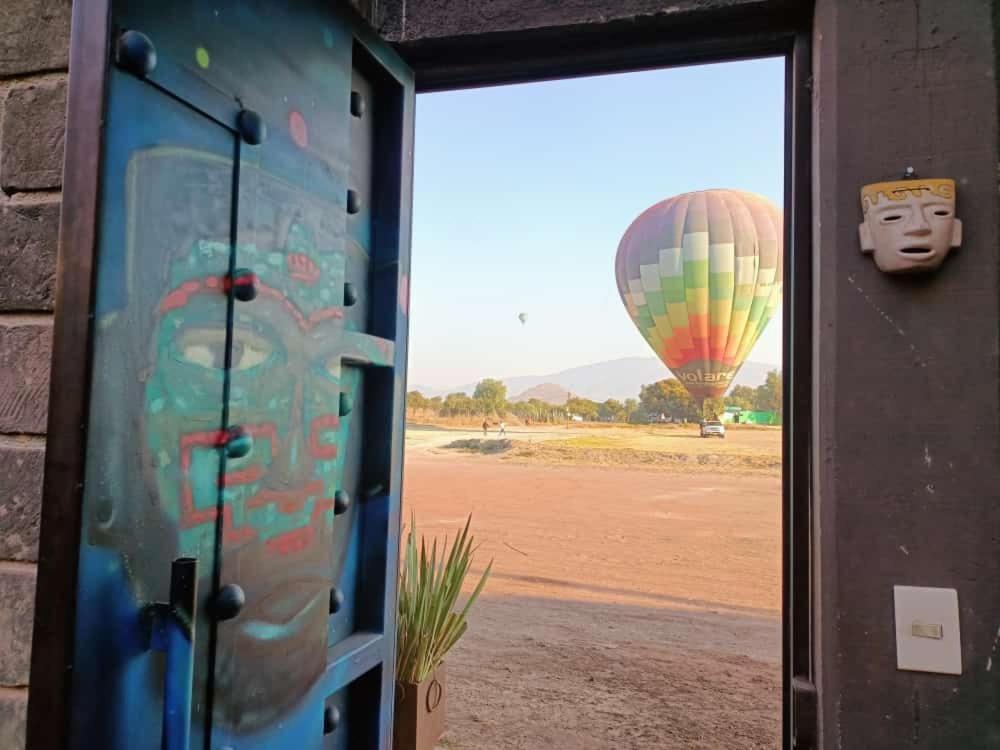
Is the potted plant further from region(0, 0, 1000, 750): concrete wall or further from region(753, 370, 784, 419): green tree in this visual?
region(753, 370, 784, 419): green tree

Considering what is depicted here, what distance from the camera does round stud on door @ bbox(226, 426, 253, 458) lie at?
104 cm

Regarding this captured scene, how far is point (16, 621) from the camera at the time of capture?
2.91ft

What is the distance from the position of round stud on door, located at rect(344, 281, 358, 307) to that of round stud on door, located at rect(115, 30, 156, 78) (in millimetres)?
670

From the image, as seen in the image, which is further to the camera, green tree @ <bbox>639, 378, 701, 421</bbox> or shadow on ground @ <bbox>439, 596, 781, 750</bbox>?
green tree @ <bbox>639, 378, 701, 421</bbox>

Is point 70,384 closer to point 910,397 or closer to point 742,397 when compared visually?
point 910,397

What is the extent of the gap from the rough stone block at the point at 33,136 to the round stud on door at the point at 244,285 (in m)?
0.26

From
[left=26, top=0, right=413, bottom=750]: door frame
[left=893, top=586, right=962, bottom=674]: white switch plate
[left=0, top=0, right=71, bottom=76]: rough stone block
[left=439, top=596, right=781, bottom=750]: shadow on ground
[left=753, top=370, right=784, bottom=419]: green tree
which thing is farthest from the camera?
[left=753, top=370, right=784, bottom=419]: green tree

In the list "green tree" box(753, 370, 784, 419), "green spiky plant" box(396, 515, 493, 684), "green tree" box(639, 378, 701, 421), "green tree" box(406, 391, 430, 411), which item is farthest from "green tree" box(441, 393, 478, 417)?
"green spiky plant" box(396, 515, 493, 684)

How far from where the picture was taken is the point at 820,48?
1.33 metres

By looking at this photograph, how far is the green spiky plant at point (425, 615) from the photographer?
2.92 meters

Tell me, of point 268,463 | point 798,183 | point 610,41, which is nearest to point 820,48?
point 798,183

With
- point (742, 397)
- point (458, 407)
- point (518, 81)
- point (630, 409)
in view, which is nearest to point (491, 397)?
point (458, 407)

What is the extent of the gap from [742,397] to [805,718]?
132 feet

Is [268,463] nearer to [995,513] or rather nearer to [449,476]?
[995,513]
